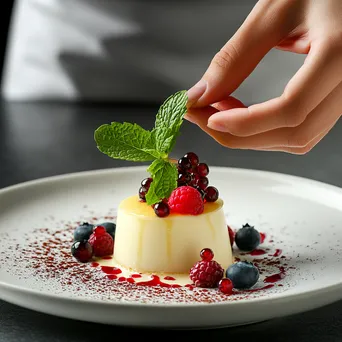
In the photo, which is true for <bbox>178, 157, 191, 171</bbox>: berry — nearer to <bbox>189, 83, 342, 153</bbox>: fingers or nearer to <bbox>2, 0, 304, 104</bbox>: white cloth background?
<bbox>189, 83, 342, 153</bbox>: fingers

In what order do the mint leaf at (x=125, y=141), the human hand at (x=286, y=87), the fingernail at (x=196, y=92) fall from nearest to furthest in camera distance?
the human hand at (x=286, y=87) < the fingernail at (x=196, y=92) < the mint leaf at (x=125, y=141)

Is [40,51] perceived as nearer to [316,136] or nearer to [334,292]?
[316,136]

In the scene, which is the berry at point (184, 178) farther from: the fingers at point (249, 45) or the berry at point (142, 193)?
the fingers at point (249, 45)

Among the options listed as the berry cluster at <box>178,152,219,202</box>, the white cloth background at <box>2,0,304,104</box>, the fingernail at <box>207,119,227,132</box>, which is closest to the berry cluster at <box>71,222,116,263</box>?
the berry cluster at <box>178,152,219,202</box>

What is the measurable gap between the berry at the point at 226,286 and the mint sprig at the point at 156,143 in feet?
0.98

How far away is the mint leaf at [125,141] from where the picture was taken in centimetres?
192

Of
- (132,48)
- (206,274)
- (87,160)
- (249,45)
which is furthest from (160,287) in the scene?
(132,48)

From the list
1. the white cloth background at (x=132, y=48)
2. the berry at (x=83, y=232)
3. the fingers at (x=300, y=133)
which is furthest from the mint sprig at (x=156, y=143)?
the white cloth background at (x=132, y=48)

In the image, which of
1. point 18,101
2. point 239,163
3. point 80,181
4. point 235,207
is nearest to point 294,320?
point 235,207

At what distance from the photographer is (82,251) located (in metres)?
1.91

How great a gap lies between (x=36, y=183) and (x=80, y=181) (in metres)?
0.15

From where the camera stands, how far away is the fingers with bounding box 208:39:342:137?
5.18ft

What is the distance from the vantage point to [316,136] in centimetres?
176

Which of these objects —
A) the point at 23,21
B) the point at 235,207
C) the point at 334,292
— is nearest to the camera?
the point at 334,292
